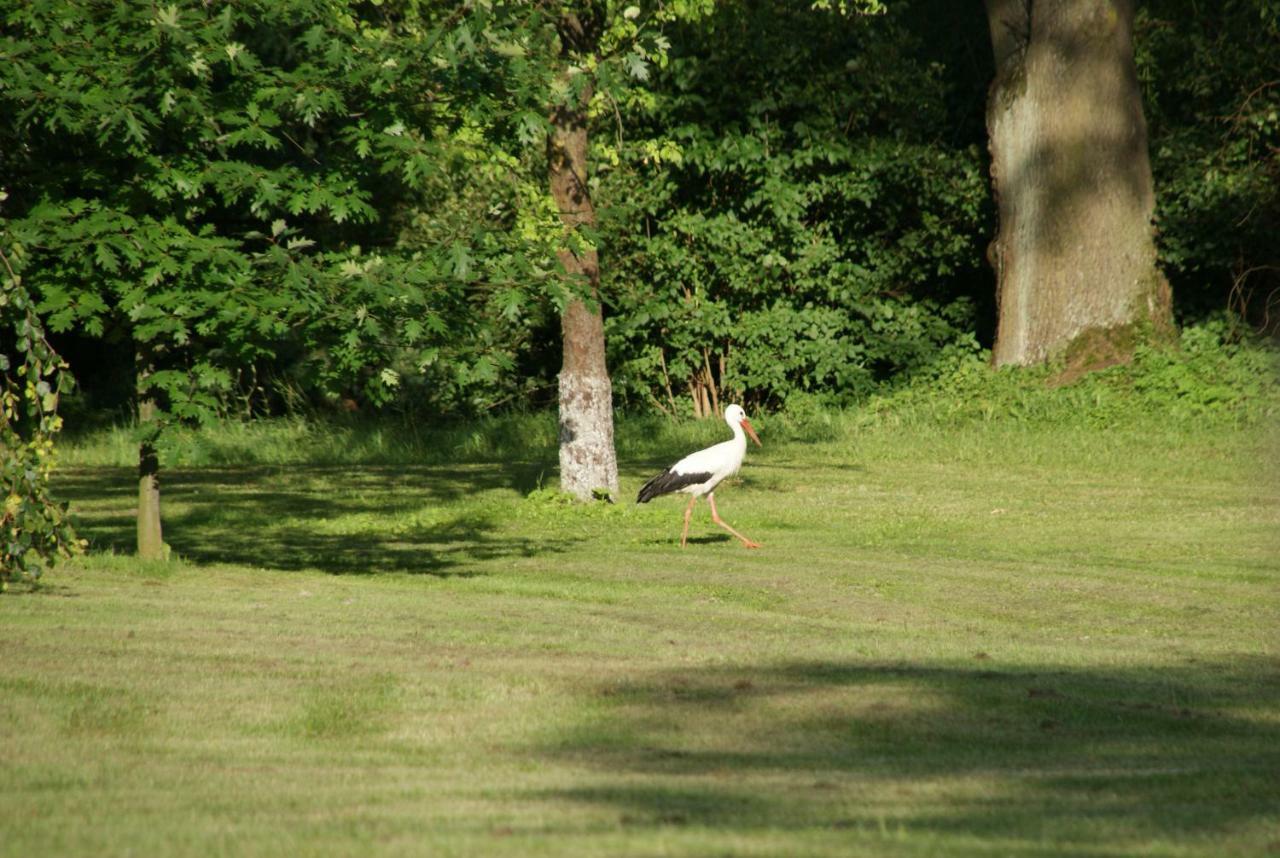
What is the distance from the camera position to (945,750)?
7.00m

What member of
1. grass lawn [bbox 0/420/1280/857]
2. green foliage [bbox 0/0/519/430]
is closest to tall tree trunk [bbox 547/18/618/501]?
grass lawn [bbox 0/420/1280/857]

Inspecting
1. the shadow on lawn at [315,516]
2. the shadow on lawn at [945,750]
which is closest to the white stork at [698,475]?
the shadow on lawn at [315,516]

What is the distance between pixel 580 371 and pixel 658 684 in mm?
9871

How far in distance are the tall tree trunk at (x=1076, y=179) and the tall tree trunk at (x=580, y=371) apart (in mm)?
8842

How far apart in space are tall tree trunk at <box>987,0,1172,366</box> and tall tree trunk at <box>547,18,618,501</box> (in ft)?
29.0

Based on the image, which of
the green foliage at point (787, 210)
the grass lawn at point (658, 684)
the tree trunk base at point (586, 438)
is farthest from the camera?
the green foliage at point (787, 210)

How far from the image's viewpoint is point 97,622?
10.4 meters

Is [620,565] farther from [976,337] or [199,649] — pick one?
[976,337]

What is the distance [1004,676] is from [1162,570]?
207 inches

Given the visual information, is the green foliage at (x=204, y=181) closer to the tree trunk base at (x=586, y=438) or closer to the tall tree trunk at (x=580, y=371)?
the tall tree trunk at (x=580, y=371)

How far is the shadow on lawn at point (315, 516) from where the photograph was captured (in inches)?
586

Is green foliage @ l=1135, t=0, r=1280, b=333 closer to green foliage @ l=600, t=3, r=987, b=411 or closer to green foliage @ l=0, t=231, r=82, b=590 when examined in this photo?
green foliage @ l=600, t=3, r=987, b=411

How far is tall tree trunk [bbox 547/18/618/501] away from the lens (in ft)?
58.7

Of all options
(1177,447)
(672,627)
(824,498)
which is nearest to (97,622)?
(672,627)
